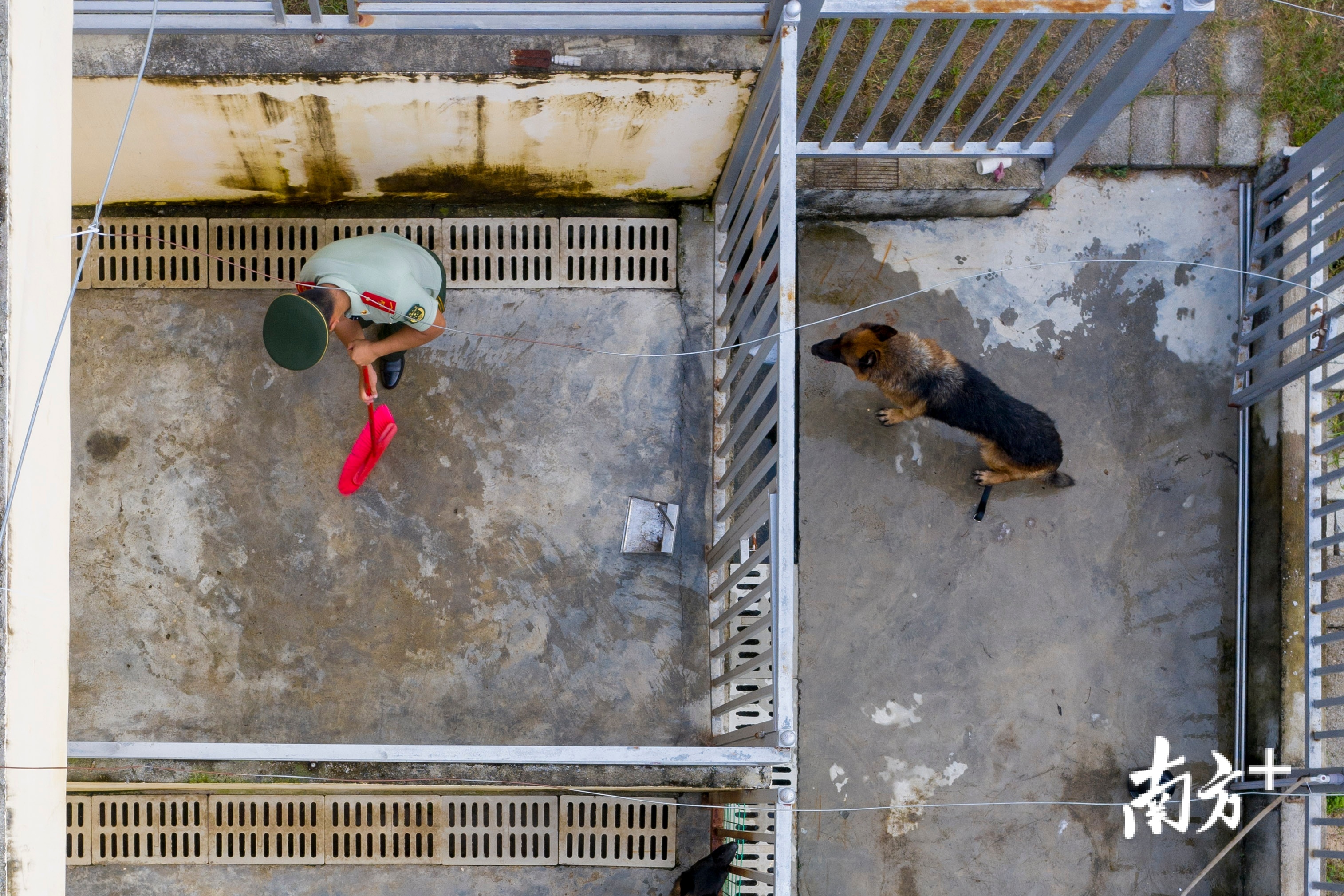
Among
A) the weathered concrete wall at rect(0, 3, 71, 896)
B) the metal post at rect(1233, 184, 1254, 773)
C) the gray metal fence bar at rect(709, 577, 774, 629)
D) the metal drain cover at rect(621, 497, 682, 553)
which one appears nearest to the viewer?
the weathered concrete wall at rect(0, 3, 71, 896)

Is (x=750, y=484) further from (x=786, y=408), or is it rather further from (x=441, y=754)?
(x=441, y=754)

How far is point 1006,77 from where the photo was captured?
13.5ft

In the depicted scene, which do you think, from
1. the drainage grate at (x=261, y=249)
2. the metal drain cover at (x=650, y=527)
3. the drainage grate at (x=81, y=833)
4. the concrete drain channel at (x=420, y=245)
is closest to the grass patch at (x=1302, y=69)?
the concrete drain channel at (x=420, y=245)

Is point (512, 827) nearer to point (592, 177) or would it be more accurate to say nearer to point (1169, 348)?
point (592, 177)

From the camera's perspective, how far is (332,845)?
453cm

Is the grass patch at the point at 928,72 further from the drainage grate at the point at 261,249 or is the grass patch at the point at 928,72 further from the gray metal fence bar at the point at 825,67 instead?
the drainage grate at the point at 261,249

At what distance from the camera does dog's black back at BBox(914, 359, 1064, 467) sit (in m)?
4.37

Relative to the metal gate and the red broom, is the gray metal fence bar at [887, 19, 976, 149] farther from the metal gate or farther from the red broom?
the red broom

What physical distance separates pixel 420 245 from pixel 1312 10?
4868 millimetres

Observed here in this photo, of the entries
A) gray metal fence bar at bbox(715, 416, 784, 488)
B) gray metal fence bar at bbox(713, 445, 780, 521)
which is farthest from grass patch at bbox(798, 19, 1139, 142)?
gray metal fence bar at bbox(713, 445, 780, 521)

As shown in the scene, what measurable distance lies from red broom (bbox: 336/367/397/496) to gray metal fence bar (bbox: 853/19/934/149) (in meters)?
2.53

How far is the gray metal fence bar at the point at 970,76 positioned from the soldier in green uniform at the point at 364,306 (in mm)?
2387

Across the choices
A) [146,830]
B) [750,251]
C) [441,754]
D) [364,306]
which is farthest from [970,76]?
[146,830]

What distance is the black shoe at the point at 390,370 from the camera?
4539mm
